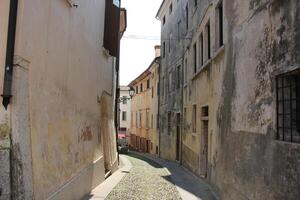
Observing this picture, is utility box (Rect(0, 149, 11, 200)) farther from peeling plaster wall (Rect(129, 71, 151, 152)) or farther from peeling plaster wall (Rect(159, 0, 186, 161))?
peeling plaster wall (Rect(129, 71, 151, 152))

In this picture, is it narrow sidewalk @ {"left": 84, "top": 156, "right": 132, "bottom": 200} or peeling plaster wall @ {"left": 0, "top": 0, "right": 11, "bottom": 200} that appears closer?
peeling plaster wall @ {"left": 0, "top": 0, "right": 11, "bottom": 200}

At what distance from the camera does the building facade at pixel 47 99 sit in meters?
5.27

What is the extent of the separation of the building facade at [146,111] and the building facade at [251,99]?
18369 mm

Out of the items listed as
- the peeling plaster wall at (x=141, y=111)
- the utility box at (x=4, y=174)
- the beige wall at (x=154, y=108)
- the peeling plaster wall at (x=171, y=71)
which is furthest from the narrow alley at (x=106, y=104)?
the peeling plaster wall at (x=141, y=111)

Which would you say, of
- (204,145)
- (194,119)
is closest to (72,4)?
(204,145)

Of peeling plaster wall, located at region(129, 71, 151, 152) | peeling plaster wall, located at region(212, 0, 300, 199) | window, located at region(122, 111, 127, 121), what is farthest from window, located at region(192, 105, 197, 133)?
window, located at region(122, 111, 127, 121)

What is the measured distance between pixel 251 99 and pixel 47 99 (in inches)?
137

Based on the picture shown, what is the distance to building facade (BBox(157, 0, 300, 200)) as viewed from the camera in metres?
5.44

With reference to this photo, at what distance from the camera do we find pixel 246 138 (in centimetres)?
737

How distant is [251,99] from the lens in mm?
7137

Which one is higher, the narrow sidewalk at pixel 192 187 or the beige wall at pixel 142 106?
the beige wall at pixel 142 106

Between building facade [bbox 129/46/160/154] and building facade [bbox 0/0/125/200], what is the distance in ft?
68.4

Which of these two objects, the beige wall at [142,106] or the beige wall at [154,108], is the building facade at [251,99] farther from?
the beige wall at [142,106]

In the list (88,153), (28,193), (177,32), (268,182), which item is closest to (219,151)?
(88,153)
